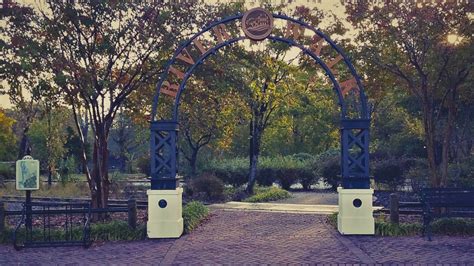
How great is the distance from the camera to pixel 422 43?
40.0 feet

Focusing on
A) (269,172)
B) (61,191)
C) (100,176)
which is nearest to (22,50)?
(100,176)

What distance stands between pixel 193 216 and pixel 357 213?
13.6 feet

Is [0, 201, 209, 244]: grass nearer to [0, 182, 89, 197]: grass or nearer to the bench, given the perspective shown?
the bench

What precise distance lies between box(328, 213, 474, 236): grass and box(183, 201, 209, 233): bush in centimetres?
432

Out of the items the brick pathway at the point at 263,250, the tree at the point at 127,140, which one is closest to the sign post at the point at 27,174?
the brick pathway at the point at 263,250

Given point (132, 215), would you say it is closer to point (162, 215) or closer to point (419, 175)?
point (162, 215)

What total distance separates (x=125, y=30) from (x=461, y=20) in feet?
27.2

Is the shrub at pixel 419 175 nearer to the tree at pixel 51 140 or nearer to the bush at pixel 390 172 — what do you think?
the bush at pixel 390 172

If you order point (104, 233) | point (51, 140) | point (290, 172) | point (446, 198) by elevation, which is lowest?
point (104, 233)

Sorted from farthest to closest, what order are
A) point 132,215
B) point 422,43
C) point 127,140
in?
point 127,140 < point 422,43 < point 132,215

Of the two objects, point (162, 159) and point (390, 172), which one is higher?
point (162, 159)

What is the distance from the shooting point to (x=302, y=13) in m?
15.3

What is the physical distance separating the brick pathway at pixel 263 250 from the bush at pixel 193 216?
10.1 inches

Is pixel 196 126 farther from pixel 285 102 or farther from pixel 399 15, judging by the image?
pixel 399 15
